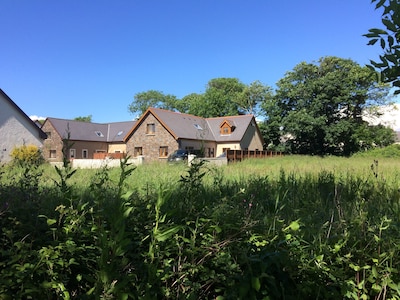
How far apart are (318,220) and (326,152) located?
4373cm

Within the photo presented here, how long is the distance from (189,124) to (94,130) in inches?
653

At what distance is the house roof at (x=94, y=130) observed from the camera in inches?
1831

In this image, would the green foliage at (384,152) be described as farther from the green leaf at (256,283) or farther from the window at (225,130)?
the green leaf at (256,283)

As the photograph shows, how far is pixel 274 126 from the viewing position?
46062 millimetres

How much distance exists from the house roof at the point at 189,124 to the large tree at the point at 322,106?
448cm

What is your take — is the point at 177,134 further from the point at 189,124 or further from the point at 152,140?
the point at 189,124

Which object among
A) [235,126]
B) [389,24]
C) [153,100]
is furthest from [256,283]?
[153,100]

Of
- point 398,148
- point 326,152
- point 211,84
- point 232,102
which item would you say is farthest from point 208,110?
point 398,148

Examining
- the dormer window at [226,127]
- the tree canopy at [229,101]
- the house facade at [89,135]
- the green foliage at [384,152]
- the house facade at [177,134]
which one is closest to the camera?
the green foliage at [384,152]

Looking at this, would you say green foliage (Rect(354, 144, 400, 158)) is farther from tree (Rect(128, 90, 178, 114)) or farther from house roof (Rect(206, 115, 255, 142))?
tree (Rect(128, 90, 178, 114))

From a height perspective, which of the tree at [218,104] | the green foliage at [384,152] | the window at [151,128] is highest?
the tree at [218,104]

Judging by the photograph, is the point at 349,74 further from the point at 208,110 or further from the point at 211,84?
the point at 211,84

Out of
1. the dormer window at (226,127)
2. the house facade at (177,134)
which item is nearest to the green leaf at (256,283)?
the house facade at (177,134)

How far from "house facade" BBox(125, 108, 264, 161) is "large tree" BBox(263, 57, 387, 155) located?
3.99 meters
